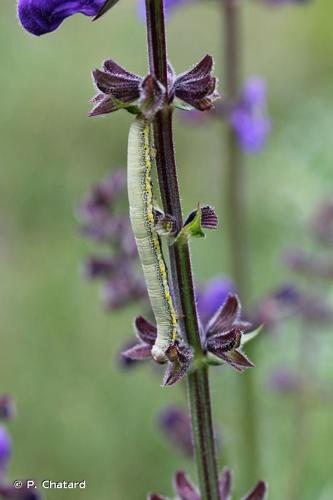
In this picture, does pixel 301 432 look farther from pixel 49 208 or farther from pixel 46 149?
pixel 46 149

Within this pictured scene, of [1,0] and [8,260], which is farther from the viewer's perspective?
[1,0]

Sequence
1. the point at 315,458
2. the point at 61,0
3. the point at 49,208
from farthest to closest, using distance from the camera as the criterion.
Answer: the point at 49,208, the point at 315,458, the point at 61,0

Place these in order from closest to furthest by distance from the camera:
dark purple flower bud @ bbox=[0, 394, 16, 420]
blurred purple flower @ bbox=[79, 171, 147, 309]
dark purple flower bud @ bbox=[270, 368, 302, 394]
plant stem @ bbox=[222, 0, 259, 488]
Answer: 1. dark purple flower bud @ bbox=[0, 394, 16, 420]
2. blurred purple flower @ bbox=[79, 171, 147, 309]
3. plant stem @ bbox=[222, 0, 259, 488]
4. dark purple flower bud @ bbox=[270, 368, 302, 394]

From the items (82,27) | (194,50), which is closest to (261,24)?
(194,50)

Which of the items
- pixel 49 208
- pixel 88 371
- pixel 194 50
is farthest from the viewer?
pixel 194 50

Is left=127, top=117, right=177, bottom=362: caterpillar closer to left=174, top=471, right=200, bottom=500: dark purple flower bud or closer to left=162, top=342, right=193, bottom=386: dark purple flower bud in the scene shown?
left=162, top=342, right=193, bottom=386: dark purple flower bud

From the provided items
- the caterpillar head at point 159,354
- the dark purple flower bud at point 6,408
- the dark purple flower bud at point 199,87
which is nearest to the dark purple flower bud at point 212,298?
the dark purple flower bud at point 6,408

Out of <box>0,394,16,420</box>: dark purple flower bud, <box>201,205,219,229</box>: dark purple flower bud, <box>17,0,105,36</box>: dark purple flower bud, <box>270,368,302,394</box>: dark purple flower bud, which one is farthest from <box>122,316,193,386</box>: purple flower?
<box>270,368,302,394</box>: dark purple flower bud
